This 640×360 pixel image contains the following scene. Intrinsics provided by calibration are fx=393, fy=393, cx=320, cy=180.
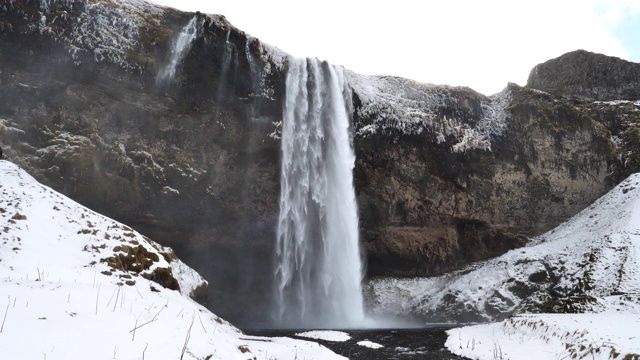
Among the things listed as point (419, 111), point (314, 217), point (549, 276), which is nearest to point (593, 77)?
point (419, 111)

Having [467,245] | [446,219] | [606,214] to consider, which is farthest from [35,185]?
[606,214]

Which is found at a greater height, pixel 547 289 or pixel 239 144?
pixel 239 144

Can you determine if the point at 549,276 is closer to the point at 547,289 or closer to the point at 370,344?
the point at 547,289

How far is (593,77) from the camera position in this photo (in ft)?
145

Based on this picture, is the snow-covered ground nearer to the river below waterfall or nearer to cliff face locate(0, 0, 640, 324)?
the river below waterfall

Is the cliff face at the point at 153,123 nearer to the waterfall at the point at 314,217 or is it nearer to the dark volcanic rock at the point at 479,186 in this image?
the waterfall at the point at 314,217

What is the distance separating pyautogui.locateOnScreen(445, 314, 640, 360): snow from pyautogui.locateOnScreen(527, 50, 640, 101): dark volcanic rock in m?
38.3

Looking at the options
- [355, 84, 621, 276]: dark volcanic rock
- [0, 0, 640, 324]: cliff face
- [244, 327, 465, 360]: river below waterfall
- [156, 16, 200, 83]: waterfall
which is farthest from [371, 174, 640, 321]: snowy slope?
[156, 16, 200, 83]: waterfall

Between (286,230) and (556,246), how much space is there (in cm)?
1895

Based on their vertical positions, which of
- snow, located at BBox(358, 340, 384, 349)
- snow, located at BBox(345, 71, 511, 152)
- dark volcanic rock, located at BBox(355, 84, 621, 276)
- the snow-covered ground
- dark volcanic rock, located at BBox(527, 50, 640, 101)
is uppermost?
dark volcanic rock, located at BBox(527, 50, 640, 101)

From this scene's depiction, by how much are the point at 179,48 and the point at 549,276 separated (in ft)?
90.1

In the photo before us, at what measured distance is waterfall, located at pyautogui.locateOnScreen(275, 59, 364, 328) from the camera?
2686 cm

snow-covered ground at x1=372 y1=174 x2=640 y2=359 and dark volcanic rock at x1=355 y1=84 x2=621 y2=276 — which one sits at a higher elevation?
dark volcanic rock at x1=355 y1=84 x2=621 y2=276

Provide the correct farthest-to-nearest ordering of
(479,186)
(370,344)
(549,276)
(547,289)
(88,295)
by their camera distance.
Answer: (479,186), (549,276), (547,289), (370,344), (88,295)
